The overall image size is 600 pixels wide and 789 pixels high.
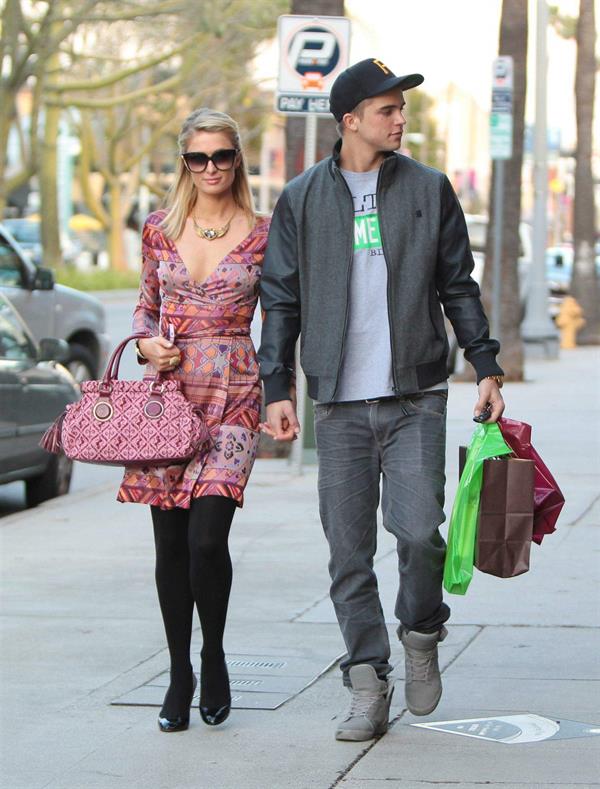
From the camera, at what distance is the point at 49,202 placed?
45.4 m

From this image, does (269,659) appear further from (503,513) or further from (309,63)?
(309,63)

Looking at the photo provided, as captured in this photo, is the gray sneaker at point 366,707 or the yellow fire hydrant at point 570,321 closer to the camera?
the gray sneaker at point 366,707

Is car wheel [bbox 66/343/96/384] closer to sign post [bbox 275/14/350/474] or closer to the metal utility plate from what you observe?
sign post [bbox 275/14/350/474]

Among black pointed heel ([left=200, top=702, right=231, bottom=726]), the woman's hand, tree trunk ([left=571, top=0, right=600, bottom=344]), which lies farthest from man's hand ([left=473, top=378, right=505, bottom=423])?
tree trunk ([left=571, top=0, right=600, bottom=344])

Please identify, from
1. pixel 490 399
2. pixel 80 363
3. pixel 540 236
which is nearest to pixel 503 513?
pixel 490 399

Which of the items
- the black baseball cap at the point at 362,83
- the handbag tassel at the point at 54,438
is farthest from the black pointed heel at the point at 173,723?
the black baseball cap at the point at 362,83

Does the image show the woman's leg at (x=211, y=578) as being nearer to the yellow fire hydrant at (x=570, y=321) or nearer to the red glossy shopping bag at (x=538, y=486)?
the red glossy shopping bag at (x=538, y=486)

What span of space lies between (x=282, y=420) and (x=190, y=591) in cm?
67

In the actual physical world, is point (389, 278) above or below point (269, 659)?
above

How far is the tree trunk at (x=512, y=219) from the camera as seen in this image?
61.9 ft

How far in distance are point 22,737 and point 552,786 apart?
1.71m

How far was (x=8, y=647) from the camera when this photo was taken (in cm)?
650

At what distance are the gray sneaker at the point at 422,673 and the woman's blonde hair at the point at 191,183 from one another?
56.3 inches

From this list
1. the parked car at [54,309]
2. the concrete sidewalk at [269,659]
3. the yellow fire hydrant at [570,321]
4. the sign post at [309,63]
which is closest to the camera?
the concrete sidewalk at [269,659]
